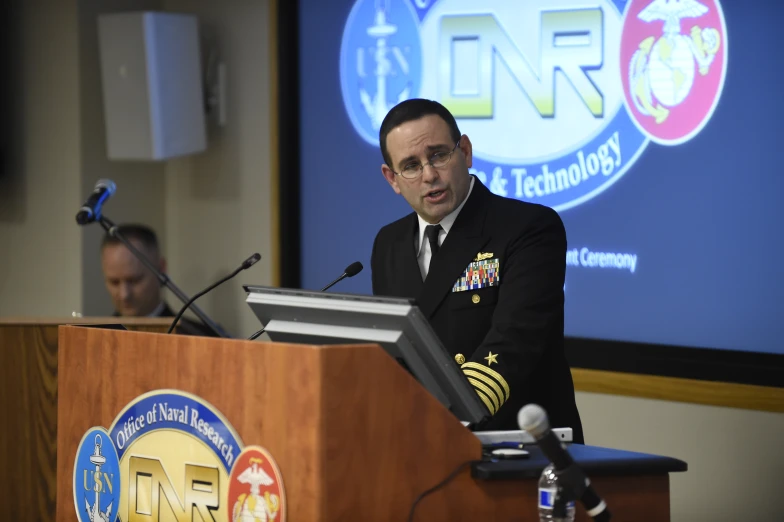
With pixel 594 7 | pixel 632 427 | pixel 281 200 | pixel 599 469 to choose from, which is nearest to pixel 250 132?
pixel 281 200

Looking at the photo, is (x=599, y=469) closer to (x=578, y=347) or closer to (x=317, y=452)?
(x=317, y=452)

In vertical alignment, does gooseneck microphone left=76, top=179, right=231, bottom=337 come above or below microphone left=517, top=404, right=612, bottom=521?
above

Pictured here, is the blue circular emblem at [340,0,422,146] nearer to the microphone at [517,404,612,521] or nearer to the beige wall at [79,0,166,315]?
the beige wall at [79,0,166,315]

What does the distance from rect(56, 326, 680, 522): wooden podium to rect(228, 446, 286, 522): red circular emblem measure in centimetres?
2

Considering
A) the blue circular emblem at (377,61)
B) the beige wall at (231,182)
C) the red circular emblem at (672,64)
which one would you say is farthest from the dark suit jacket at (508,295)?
the beige wall at (231,182)

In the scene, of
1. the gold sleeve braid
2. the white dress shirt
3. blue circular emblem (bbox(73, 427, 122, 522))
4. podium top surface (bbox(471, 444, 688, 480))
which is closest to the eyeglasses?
the white dress shirt

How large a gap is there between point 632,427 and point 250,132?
221 cm

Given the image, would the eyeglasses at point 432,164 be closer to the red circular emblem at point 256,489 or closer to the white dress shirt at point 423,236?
the white dress shirt at point 423,236

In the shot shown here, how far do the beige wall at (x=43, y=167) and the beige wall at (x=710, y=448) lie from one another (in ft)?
8.44

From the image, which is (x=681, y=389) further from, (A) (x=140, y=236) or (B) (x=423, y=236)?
(A) (x=140, y=236)

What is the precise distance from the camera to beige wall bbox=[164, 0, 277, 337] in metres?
5.05

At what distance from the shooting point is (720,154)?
3.60 metres

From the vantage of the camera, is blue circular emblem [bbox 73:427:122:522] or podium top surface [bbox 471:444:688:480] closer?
podium top surface [bbox 471:444:688:480]

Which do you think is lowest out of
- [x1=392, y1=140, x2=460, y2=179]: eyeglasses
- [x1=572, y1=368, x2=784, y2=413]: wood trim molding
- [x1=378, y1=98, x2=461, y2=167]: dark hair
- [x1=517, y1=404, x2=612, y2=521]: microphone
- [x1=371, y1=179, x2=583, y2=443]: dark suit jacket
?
[x1=572, y1=368, x2=784, y2=413]: wood trim molding
